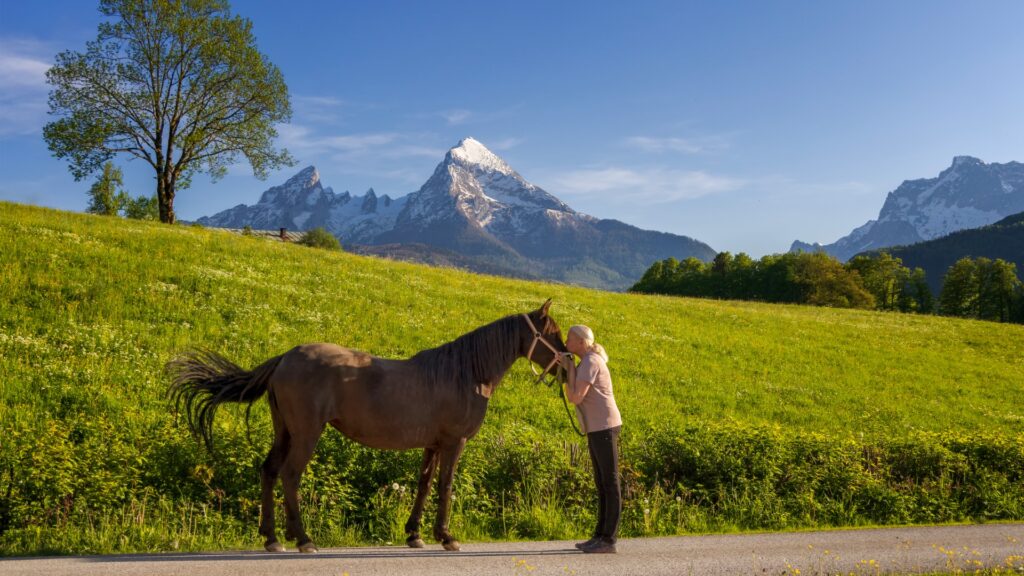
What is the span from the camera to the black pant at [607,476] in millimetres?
8773

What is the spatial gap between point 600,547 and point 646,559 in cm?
64

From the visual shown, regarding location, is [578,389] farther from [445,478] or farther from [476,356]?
[445,478]

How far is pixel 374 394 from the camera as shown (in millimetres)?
7793

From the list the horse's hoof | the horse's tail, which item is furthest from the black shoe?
the horse's tail

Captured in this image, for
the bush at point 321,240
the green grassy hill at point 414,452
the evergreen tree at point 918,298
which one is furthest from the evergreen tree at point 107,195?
the evergreen tree at point 918,298

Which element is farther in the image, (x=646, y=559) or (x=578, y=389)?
(x=646, y=559)

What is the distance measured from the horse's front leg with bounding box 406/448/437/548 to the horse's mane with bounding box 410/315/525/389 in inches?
42.1

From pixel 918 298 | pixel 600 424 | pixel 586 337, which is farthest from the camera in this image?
pixel 918 298

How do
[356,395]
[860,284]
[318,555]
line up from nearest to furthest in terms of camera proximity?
1. [356,395]
2. [318,555]
3. [860,284]

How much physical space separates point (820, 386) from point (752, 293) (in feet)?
310

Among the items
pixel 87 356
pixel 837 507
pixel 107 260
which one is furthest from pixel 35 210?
pixel 837 507

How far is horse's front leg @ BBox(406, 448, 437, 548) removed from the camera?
8445 mm

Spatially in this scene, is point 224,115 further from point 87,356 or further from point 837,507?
point 837,507

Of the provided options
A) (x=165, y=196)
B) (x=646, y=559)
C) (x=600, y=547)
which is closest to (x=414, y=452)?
(x=600, y=547)
